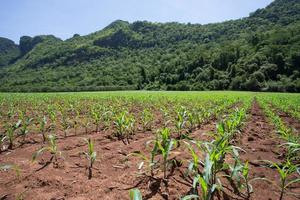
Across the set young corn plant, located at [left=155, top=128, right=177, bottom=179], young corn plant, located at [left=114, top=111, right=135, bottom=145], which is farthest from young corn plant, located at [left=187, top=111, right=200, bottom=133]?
young corn plant, located at [left=155, top=128, right=177, bottom=179]

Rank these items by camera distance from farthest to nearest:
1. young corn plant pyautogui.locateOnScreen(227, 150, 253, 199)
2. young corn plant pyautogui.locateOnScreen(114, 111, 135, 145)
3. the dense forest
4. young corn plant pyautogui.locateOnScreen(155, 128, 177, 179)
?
1. the dense forest
2. young corn plant pyautogui.locateOnScreen(114, 111, 135, 145)
3. young corn plant pyautogui.locateOnScreen(155, 128, 177, 179)
4. young corn plant pyautogui.locateOnScreen(227, 150, 253, 199)

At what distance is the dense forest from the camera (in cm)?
6744

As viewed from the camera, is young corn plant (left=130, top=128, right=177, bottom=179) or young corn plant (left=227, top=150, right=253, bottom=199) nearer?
young corn plant (left=227, top=150, right=253, bottom=199)

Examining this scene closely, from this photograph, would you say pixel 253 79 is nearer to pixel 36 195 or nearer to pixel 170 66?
pixel 170 66

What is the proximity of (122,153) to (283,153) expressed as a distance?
11.7 ft

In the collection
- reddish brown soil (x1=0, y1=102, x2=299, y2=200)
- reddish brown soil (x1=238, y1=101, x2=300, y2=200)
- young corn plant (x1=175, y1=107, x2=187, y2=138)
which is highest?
young corn plant (x1=175, y1=107, x2=187, y2=138)

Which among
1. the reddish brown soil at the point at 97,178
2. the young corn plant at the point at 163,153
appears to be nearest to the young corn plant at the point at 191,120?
the reddish brown soil at the point at 97,178

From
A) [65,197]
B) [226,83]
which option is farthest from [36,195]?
[226,83]

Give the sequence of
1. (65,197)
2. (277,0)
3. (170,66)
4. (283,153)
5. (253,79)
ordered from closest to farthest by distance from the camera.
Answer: (65,197) < (283,153) < (253,79) < (170,66) < (277,0)

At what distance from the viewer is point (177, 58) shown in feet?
324

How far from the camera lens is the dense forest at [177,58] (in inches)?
2655

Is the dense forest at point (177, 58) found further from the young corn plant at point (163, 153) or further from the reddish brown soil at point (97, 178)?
the young corn plant at point (163, 153)

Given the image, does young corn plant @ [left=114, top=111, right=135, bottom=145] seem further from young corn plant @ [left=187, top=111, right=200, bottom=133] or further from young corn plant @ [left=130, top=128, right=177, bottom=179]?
young corn plant @ [left=130, top=128, right=177, bottom=179]

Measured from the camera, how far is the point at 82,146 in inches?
235
